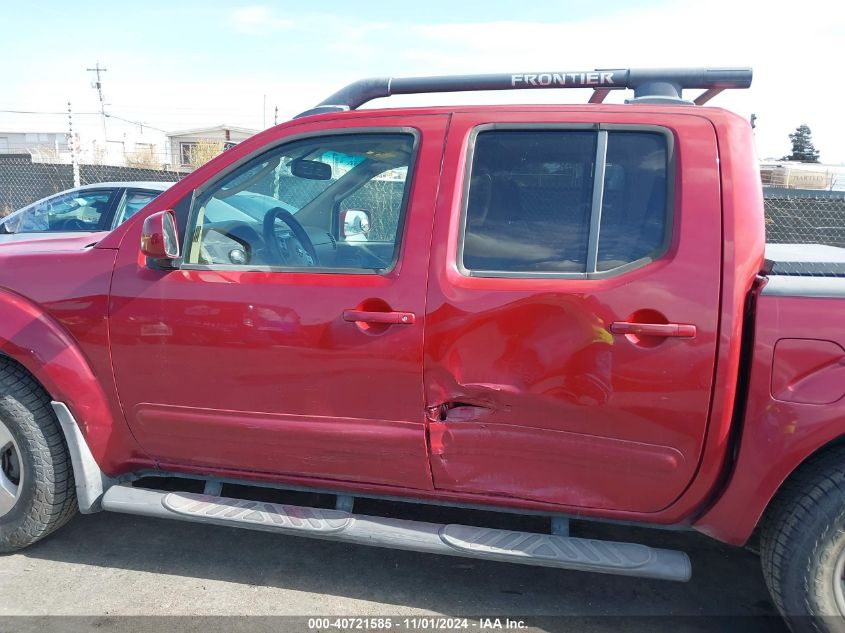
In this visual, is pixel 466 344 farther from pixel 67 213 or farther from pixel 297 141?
pixel 67 213

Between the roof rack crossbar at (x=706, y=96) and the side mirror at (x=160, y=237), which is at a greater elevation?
the roof rack crossbar at (x=706, y=96)

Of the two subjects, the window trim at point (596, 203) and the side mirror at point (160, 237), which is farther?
the side mirror at point (160, 237)

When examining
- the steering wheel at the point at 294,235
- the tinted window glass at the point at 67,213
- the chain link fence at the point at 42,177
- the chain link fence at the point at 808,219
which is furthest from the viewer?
the chain link fence at the point at 42,177

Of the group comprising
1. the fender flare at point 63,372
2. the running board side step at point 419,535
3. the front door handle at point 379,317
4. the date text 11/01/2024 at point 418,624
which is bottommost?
the date text 11/01/2024 at point 418,624

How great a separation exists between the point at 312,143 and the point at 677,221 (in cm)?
145

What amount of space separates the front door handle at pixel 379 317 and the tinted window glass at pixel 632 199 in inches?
27.7

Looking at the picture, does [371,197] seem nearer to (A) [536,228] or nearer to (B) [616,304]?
(A) [536,228]

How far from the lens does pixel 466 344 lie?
7.71 ft

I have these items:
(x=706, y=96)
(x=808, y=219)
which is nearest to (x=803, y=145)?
(x=808, y=219)

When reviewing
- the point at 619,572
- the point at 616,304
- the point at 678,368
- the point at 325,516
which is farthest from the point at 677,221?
the point at 325,516

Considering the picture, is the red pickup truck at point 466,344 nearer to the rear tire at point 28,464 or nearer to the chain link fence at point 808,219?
the rear tire at point 28,464

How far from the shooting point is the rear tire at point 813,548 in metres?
2.12

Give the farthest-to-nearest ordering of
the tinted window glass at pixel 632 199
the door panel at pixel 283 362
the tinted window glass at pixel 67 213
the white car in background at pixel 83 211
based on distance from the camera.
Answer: the tinted window glass at pixel 67 213 → the white car in background at pixel 83 211 → the door panel at pixel 283 362 → the tinted window glass at pixel 632 199

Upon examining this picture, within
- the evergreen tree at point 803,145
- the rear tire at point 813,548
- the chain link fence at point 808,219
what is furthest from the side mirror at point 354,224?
the evergreen tree at point 803,145
